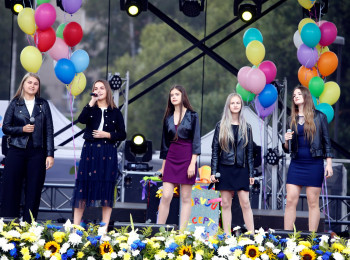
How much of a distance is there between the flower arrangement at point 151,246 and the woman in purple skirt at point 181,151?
2.20 metres

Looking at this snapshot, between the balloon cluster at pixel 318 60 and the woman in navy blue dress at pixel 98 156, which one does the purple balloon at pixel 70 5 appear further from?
the balloon cluster at pixel 318 60

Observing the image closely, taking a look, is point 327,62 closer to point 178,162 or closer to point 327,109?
point 327,109

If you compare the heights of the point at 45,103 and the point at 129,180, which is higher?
the point at 45,103

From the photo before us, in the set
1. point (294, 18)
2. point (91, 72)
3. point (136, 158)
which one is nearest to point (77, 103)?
point (91, 72)

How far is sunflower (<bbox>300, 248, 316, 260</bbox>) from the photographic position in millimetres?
3668

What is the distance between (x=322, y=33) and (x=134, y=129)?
20.9 m

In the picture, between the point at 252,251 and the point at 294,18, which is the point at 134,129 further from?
the point at 252,251

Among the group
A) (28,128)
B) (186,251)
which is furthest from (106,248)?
(28,128)

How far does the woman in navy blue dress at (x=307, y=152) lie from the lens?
20.1 ft

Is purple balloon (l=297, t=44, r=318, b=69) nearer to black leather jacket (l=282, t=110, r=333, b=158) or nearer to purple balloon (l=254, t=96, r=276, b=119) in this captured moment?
purple balloon (l=254, t=96, r=276, b=119)

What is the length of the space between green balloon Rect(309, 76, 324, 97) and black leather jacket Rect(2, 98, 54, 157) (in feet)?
10.5


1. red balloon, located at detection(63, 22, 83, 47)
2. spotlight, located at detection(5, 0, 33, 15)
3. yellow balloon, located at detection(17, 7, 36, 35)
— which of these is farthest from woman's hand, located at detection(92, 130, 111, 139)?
spotlight, located at detection(5, 0, 33, 15)

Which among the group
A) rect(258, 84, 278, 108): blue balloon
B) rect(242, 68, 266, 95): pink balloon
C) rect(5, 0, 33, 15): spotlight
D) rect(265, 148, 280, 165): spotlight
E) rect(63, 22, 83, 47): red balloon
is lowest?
rect(265, 148, 280, 165): spotlight

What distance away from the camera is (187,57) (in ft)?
94.3
